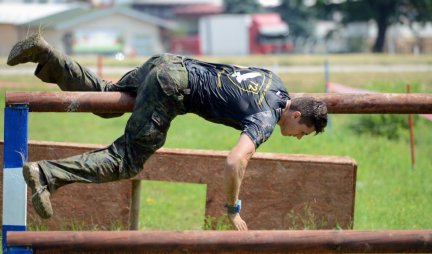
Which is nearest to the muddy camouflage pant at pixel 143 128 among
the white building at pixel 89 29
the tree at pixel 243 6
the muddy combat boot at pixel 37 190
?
the muddy combat boot at pixel 37 190

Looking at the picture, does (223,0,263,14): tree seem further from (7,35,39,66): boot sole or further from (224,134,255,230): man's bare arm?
(224,134,255,230): man's bare arm

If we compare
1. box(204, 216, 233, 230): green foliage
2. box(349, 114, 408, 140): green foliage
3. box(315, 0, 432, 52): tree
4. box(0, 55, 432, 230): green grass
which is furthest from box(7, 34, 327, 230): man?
box(315, 0, 432, 52): tree

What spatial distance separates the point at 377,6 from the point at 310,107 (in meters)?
52.0

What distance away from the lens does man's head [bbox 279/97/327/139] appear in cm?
488

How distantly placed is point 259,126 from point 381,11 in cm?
5261

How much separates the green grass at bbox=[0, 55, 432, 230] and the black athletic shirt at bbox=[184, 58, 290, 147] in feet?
9.88

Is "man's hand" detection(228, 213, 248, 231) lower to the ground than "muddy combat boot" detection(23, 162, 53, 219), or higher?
lower

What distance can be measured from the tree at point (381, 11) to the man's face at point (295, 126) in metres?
50.6

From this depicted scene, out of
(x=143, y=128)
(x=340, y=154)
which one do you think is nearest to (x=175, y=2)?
(x=340, y=154)

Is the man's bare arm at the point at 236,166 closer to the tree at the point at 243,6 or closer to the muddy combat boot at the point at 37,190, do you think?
the muddy combat boot at the point at 37,190

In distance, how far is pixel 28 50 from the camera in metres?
5.09

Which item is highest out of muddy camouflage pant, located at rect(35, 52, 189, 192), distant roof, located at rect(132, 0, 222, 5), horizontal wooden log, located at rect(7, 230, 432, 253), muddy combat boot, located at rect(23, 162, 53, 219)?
distant roof, located at rect(132, 0, 222, 5)

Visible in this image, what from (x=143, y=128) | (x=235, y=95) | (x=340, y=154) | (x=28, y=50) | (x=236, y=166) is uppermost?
(x=28, y=50)

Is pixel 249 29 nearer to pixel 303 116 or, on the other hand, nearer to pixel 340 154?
pixel 340 154
